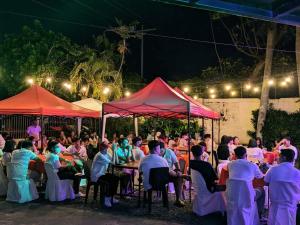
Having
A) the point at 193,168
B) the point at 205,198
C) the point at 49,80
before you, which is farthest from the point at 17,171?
the point at 49,80

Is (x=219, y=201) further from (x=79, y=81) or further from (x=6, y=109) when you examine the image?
(x=79, y=81)

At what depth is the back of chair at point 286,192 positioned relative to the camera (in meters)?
5.34

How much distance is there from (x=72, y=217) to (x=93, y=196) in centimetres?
147

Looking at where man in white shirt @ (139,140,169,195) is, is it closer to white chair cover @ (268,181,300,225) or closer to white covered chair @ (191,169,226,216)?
white covered chair @ (191,169,226,216)

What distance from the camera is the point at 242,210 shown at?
5.64 meters

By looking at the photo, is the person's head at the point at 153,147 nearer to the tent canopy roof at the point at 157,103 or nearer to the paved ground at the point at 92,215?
the paved ground at the point at 92,215

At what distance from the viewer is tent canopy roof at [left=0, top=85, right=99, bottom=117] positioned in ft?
33.6

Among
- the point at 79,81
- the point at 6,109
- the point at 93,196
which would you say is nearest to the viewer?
the point at 93,196

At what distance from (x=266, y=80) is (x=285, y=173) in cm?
1030

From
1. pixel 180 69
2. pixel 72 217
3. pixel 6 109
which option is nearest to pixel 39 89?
pixel 6 109

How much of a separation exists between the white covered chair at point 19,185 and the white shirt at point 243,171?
432cm

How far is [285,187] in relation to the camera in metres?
5.36

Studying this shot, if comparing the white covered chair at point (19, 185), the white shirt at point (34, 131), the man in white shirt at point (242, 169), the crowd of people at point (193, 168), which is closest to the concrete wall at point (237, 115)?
the crowd of people at point (193, 168)

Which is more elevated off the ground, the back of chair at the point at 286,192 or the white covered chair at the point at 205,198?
the back of chair at the point at 286,192
